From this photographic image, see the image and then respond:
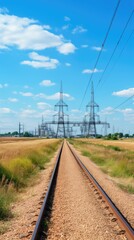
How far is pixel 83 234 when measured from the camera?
8.48m

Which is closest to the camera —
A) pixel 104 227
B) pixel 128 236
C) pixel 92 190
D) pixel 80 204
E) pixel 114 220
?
pixel 128 236

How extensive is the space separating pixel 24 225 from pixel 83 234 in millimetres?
1746

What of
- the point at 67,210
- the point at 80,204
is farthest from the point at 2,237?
the point at 80,204

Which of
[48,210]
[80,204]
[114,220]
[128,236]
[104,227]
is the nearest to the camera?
[128,236]

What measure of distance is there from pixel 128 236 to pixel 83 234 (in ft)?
3.41

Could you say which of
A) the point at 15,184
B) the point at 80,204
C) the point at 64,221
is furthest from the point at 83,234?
the point at 15,184

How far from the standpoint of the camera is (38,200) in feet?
43.4

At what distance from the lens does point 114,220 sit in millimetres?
9664

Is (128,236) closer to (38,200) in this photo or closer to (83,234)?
(83,234)

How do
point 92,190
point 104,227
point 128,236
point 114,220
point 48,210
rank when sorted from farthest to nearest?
point 92,190, point 48,210, point 114,220, point 104,227, point 128,236

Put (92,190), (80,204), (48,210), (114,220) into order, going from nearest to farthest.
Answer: (114,220) → (48,210) → (80,204) → (92,190)

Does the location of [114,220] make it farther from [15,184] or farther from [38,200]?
[15,184]

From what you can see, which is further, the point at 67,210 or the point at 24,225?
the point at 67,210

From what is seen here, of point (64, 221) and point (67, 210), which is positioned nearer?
point (64, 221)
